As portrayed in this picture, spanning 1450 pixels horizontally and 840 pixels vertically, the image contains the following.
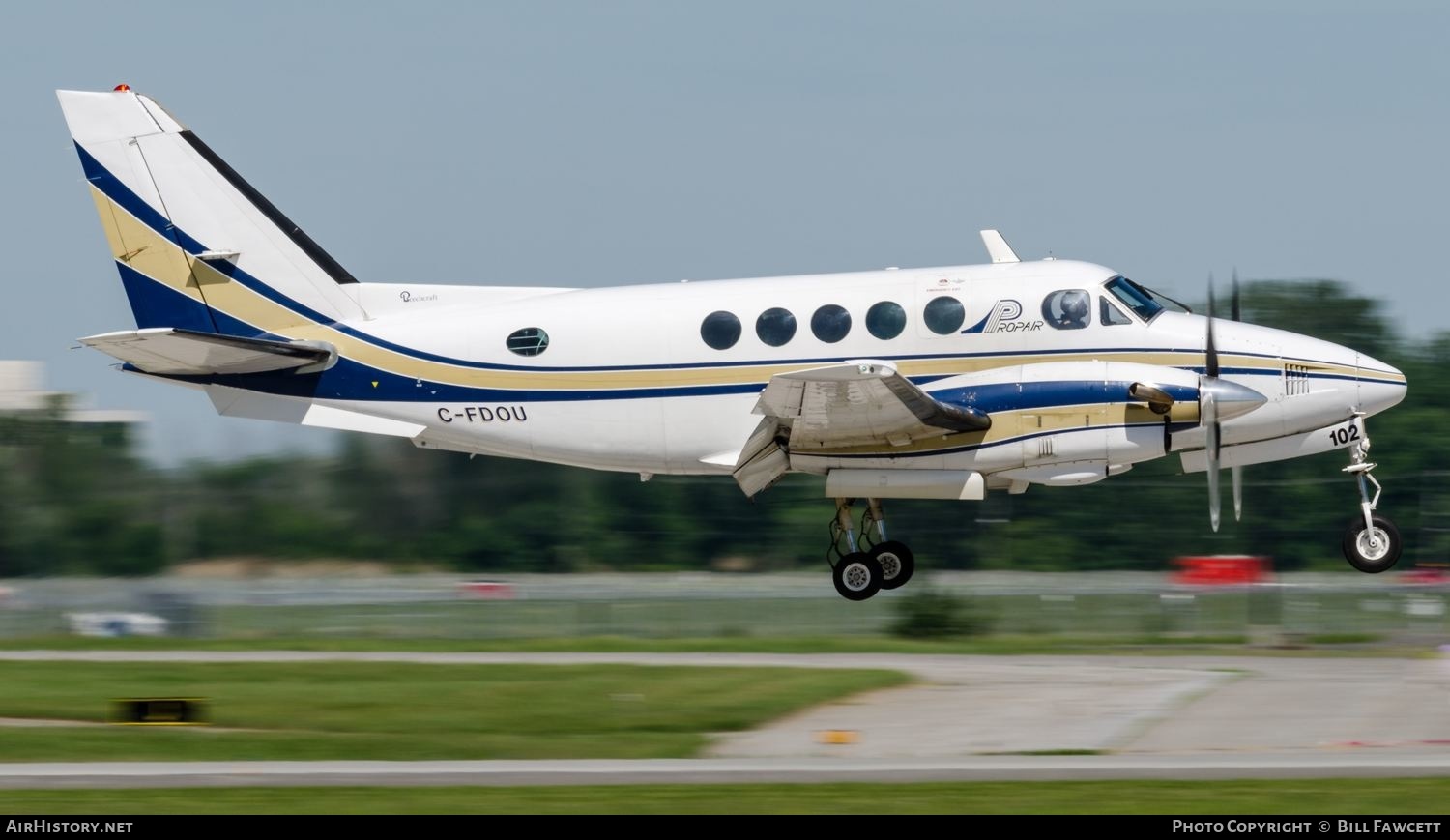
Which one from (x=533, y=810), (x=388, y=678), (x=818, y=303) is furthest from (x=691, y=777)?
(x=388, y=678)

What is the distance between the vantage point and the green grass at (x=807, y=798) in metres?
15.0

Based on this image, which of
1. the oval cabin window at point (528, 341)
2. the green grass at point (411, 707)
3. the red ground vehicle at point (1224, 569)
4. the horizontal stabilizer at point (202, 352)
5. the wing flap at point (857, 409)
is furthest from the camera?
the red ground vehicle at point (1224, 569)

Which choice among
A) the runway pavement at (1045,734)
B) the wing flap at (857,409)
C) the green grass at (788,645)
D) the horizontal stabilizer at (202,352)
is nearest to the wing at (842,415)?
the wing flap at (857,409)

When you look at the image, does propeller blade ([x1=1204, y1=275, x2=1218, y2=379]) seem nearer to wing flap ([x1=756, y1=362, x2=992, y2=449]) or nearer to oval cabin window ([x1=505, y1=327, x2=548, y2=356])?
wing flap ([x1=756, y1=362, x2=992, y2=449])

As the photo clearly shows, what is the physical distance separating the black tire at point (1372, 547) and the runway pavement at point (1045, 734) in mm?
2050

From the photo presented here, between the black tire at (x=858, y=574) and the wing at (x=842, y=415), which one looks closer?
the wing at (x=842, y=415)

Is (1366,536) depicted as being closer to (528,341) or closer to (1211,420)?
(1211,420)

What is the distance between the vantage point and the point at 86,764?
1906 centimetres

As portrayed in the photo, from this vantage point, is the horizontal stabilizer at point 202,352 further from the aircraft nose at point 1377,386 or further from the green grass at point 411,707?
the aircraft nose at point 1377,386

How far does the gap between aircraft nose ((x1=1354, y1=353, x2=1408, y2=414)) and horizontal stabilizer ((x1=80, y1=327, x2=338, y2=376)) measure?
12.0m

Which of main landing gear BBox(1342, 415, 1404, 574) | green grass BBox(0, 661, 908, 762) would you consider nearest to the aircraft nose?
main landing gear BBox(1342, 415, 1404, 574)

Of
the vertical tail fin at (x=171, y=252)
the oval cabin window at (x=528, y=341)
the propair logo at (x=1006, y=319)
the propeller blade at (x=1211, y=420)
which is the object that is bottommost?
the propeller blade at (x=1211, y=420)

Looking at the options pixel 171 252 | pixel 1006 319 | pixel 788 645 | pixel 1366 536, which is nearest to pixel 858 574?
pixel 1006 319

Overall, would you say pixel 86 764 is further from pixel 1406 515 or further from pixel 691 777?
pixel 1406 515
